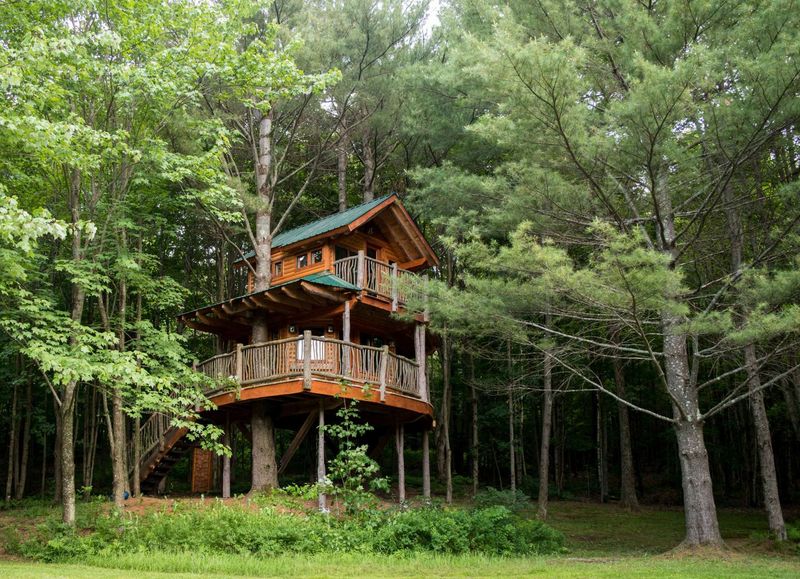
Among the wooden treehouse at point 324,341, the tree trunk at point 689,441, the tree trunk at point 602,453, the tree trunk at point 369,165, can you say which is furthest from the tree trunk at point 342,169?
the tree trunk at point 602,453

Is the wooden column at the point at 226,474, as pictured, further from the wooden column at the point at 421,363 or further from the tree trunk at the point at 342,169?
the tree trunk at the point at 342,169

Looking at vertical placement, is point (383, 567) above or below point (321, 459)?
below

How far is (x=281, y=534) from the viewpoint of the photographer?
10.8 metres

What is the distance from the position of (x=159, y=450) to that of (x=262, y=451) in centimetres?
291

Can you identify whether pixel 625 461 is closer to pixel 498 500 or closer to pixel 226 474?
pixel 498 500

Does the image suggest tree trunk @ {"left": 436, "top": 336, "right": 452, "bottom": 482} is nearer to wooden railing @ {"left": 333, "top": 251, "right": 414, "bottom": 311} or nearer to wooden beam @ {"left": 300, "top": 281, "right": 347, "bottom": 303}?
wooden railing @ {"left": 333, "top": 251, "right": 414, "bottom": 311}

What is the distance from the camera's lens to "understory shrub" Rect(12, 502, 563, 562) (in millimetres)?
10758

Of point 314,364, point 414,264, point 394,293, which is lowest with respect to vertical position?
point 314,364

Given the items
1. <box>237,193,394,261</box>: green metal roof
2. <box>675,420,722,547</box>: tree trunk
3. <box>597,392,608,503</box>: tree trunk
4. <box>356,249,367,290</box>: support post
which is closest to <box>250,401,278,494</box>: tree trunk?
<box>356,249,367,290</box>: support post

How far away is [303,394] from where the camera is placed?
14.9 metres

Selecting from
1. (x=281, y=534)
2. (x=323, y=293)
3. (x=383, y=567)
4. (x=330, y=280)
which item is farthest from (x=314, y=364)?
(x=383, y=567)

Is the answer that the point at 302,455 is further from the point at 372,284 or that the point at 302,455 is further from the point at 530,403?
the point at 372,284

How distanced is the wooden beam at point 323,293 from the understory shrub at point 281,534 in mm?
4999

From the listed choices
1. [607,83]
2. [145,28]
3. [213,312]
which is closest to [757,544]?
[607,83]
